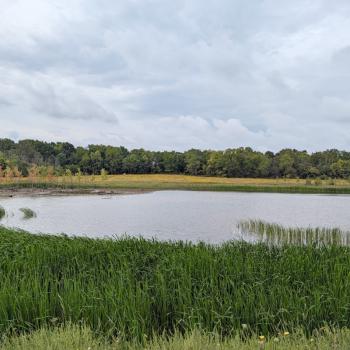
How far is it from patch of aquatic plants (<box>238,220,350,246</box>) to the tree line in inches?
3861

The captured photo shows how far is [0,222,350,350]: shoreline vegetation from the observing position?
5285mm

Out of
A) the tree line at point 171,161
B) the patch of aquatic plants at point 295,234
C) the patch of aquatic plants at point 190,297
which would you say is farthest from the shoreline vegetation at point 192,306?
the tree line at point 171,161

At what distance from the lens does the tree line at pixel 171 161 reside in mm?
131250

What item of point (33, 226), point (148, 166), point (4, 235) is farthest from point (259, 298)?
point (148, 166)

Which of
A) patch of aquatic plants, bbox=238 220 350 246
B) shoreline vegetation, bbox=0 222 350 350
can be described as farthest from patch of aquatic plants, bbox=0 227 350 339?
patch of aquatic plants, bbox=238 220 350 246

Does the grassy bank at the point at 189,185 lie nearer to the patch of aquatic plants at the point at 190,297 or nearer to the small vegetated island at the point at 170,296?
the small vegetated island at the point at 170,296

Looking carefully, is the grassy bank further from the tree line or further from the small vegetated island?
the small vegetated island

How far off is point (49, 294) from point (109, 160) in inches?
5809

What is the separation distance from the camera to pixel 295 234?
748 inches

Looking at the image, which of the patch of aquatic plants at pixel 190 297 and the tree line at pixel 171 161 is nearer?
the patch of aquatic plants at pixel 190 297

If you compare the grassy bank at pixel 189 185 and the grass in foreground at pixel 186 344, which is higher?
the grass in foreground at pixel 186 344

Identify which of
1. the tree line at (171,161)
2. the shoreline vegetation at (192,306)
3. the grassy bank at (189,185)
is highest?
the tree line at (171,161)

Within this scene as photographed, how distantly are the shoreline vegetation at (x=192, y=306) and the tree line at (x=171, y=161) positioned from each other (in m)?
110

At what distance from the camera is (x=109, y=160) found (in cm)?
15325
